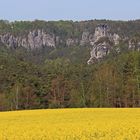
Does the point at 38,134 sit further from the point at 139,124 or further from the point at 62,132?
the point at 139,124

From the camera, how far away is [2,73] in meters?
115

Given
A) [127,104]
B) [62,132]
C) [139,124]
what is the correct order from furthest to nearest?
1. [127,104]
2. [139,124]
3. [62,132]

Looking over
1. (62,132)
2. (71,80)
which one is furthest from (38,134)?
(71,80)

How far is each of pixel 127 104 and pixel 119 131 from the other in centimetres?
5818

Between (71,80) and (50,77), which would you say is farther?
(50,77)

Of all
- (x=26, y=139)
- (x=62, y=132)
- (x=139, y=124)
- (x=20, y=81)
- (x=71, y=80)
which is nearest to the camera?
(x=26, y=139)

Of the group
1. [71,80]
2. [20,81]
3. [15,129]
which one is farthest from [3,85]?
[15,129]

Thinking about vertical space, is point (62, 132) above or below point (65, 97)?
above

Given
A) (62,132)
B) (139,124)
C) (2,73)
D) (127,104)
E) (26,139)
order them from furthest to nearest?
(2,73) < (127,104) < (139,124) < (62,132) < (26,139)

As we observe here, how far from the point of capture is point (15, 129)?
964 inches

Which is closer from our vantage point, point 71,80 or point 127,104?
point 127,104

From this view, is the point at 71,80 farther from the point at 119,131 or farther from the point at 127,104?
the point at 119,131

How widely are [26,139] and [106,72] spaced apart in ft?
224

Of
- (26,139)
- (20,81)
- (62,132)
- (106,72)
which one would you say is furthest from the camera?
(20,81)
